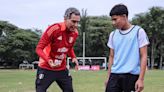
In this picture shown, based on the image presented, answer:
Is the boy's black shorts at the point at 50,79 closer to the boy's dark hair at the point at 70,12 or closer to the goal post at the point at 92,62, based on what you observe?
the boy's dark hair at the point at 70,12

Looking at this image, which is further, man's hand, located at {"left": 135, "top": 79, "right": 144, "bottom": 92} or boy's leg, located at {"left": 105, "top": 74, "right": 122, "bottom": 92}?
boy's leg, located at {"left": 105, "top": 74, "right": 122, "bottom": 92}

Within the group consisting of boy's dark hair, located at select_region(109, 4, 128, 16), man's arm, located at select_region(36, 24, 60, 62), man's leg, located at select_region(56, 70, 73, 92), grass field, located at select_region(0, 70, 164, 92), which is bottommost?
grass field, located at select_region(0, 70, 164, 92)

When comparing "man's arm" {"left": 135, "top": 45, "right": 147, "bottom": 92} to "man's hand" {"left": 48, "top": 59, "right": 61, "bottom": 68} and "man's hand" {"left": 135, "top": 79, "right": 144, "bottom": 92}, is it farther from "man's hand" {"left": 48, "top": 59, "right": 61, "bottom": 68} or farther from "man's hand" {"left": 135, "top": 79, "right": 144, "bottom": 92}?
"man's hand" {"left": 48, "top": 59, "right": 61, "bottom": 68}

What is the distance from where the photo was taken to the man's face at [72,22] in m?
7.57

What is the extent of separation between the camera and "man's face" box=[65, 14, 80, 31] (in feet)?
24.8

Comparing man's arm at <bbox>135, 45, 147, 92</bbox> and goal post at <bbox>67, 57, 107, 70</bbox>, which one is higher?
man's arm at <bbox>135, 45, 147, 92</bbox>

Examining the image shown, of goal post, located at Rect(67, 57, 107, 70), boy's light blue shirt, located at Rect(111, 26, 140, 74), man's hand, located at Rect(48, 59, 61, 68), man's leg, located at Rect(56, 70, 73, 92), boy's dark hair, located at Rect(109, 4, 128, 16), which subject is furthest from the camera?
goal post, located at Rect(67, 57, 107, 70)

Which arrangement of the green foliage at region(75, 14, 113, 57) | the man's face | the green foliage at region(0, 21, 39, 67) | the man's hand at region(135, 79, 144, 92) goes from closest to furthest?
1. the man's hand at region(135, 79, 144, 92)
2. the man's face
3. the green foliage at region(0, 21, 39, 67)
4. the green foliage at region(75, 14, 113, 57)

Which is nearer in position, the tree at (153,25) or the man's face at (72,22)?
the man's face at (72,22)

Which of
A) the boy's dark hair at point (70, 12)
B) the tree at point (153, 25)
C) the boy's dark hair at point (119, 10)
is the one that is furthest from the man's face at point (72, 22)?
→ the tree at point (153, 25)

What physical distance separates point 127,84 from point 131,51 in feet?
1.55

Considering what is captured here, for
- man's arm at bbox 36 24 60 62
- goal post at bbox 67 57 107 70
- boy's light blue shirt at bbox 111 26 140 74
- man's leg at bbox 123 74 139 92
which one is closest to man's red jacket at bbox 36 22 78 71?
man's arm at bbox 36 24 60 62

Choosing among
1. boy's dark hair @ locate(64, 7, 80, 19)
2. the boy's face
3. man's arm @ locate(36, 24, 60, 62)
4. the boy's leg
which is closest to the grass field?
man's arm @ locate(36, 24, 60, 62)

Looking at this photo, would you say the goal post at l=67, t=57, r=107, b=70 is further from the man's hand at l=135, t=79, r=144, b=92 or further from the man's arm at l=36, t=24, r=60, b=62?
the man's hand at l=135, t=79, r=144, b=92
